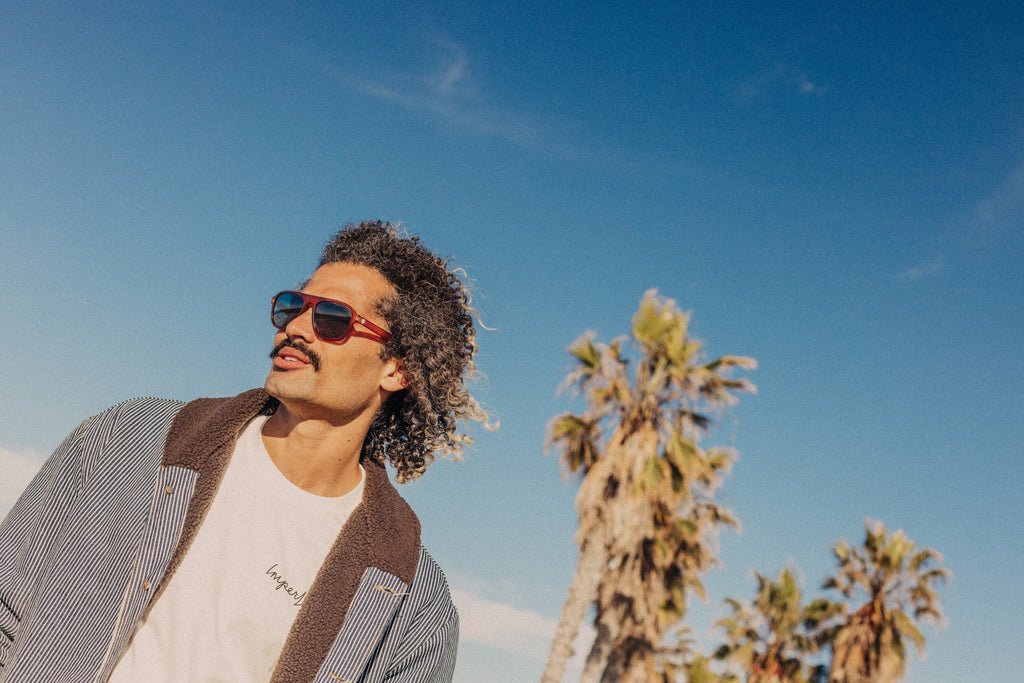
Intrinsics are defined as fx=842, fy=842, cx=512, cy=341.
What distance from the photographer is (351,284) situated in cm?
423

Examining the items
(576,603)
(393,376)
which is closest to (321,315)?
(393,376)

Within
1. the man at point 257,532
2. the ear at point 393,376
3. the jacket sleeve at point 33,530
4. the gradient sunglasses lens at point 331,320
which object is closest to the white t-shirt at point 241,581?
the man at point 257,532

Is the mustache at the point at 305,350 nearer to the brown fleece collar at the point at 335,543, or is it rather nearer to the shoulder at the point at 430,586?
the brown fleece collar at the point at 335,543

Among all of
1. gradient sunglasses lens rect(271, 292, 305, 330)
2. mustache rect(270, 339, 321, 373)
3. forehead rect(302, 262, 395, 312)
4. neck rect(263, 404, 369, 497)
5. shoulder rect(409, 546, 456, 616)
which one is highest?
forehead rect(302, 262, 395, 312)

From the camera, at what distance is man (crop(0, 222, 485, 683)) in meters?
2.87

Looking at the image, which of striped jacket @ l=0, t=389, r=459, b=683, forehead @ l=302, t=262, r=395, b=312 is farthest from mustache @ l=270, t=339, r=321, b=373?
forehead @ l=302, t=262, r=395, b=312

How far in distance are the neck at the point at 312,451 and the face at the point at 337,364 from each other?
0.06 meters

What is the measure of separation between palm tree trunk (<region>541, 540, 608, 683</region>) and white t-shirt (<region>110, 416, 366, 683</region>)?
1229cm

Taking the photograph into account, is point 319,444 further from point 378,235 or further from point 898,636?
point 898,636

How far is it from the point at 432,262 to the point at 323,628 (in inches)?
84.2

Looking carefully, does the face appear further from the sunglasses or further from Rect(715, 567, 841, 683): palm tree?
Rect(715, 567, 841, 683): palm tree

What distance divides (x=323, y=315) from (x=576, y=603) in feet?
41.2

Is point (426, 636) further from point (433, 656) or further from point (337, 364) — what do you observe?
point (337, 364)

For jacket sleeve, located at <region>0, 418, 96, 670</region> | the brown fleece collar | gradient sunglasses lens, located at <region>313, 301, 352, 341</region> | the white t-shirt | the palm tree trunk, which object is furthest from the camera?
the palm tree trunk
